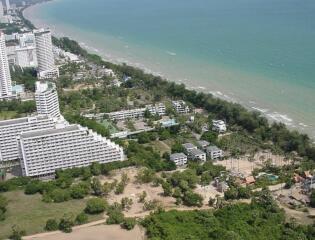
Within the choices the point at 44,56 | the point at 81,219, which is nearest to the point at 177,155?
the point at 81,219

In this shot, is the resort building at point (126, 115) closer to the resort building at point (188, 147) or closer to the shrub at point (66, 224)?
the resort building at point (188, 147)

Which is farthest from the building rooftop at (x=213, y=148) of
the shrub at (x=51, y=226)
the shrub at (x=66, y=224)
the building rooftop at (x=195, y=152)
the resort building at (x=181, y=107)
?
the shrub at (x=51, y=226)

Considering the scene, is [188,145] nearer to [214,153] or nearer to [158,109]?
[214,153]

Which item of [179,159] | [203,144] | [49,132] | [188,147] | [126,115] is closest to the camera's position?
[49,132]

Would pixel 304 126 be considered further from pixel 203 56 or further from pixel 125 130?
pixel 203 56

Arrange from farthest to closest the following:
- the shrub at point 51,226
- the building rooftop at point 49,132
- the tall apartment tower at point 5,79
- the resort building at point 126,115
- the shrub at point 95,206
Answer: the tall apartment tower at point 5,79 < the resort building at point 126,115 < the building rooftop at point 49,132 < the shrub at point 95,206 < the shrub at point 51,226
